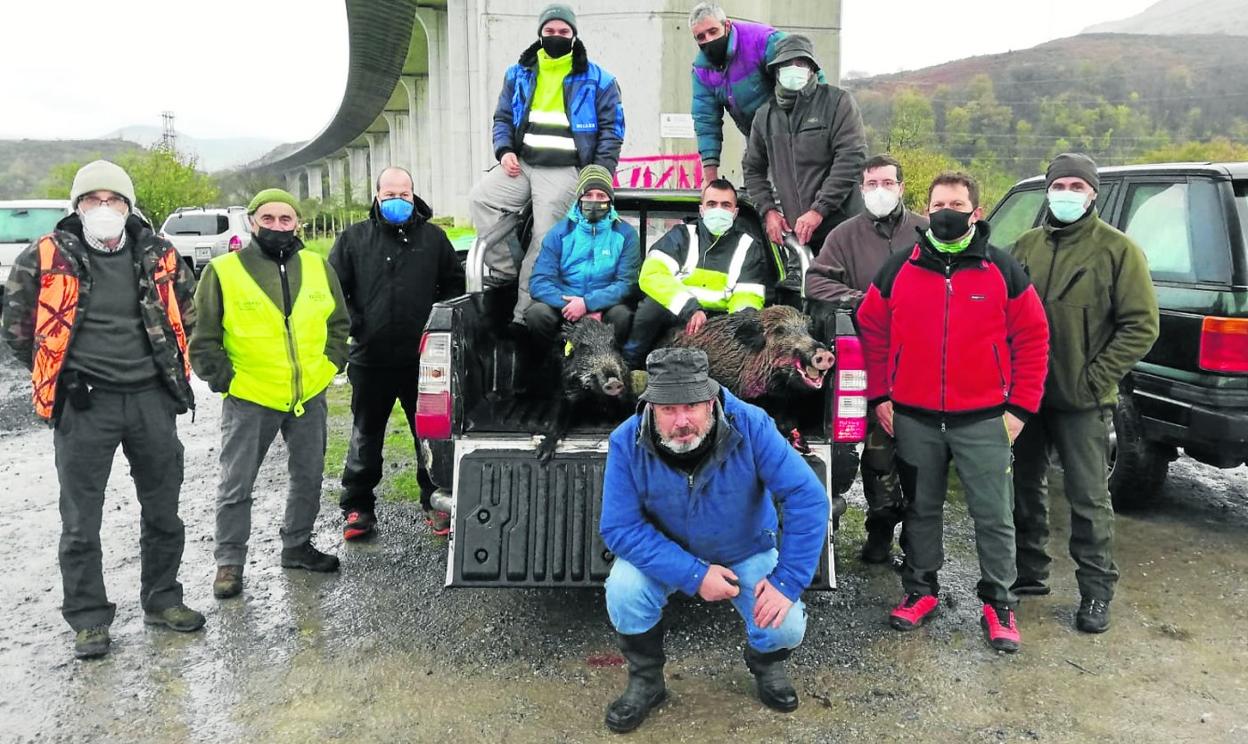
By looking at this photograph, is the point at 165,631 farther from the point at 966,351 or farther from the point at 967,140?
the point at 967,140

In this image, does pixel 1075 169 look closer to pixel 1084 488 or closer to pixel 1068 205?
pixel 1068 205

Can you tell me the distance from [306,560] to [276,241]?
1697 millimetres

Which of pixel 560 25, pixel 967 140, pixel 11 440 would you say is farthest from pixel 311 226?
pixel 967 140

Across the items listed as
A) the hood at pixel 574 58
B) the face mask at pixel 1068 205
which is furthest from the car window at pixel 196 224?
the face mask at pixel 1068 205

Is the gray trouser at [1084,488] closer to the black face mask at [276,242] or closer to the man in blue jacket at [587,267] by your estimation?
the man in blue jacket at [587,267]

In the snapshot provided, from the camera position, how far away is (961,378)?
382cm

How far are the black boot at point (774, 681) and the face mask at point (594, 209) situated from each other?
8.46 ft

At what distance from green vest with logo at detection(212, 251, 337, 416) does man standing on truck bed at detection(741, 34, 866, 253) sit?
2.66 m

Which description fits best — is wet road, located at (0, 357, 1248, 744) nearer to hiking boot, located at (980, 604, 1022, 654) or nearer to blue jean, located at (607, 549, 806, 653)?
hiking boot, located at (980, 604, 1022, 654)

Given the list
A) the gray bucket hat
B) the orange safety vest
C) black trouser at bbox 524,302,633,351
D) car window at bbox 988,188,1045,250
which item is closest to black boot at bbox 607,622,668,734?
the gray bucket hat

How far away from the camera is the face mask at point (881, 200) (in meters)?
4.55

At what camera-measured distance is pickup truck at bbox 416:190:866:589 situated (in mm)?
3697

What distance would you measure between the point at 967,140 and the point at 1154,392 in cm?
7750

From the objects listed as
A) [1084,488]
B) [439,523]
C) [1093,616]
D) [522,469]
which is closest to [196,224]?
[439,523]
